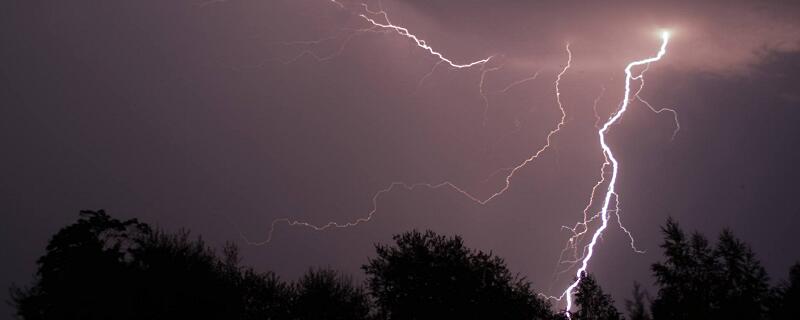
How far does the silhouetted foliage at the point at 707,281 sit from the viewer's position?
15250 millimetres

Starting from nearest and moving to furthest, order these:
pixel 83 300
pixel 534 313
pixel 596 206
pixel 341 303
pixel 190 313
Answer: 1. pixel 83 300
2. pixel 190 313
3. pixel 534 313
4. pixel 341 303
5. pixel 596 206

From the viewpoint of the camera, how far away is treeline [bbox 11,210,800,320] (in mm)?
14930

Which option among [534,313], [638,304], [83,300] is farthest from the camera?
[638,304]

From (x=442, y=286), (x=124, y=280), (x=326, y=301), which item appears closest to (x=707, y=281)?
(x=442, y=286)

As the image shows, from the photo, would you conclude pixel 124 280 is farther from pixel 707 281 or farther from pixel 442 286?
pixel 707 281

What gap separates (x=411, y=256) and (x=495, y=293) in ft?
8.64

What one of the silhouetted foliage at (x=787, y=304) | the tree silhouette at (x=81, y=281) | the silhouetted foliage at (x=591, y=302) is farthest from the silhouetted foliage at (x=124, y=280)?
the silhouetted foliage at (x=787, y=304)

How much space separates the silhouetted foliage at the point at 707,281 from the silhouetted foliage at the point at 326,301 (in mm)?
9328

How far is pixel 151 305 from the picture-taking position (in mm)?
15172

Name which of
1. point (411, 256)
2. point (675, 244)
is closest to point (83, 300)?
point (411, 256)

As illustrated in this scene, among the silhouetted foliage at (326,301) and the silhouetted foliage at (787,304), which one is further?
the silhouetted foliage at (326,301)

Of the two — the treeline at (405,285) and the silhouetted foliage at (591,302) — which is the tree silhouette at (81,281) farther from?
the silhouetted foliage at (591,302)

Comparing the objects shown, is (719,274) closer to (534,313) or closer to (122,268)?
(534,313)

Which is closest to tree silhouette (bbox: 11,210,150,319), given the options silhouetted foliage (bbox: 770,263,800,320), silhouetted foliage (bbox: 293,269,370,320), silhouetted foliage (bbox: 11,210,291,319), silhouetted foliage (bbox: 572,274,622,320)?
silhouetted foliage (bbox: 11,210,291,319)
